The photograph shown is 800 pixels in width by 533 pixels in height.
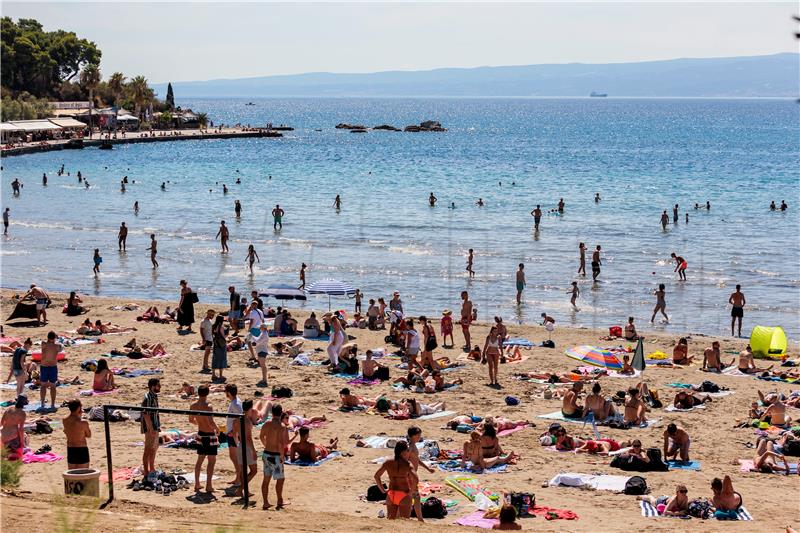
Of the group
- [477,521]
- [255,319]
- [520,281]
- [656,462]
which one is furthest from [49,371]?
[520,281]

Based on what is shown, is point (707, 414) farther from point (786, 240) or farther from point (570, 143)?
point (570, 143)

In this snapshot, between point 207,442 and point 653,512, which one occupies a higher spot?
point 207,442

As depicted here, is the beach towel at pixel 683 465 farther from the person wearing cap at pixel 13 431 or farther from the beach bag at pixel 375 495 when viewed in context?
the person wearing cap at pixel 13 431

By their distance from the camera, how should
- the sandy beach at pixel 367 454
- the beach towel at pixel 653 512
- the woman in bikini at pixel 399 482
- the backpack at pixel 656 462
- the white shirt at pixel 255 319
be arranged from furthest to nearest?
1. the white shirt at pixel 255 319
2. the backpack at pixel 656 462
3. the beach towel at pixel 653 512
4. the woman in bikini at pixel 399 482
5. the sandy beach at pixel 367 454

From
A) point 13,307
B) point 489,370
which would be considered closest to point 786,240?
point 489,370

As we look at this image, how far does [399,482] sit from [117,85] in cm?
11806

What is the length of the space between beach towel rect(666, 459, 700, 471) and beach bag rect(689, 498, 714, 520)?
208 cm

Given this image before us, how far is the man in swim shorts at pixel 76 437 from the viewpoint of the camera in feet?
40.0

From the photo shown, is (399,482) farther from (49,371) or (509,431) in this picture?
(49,371)

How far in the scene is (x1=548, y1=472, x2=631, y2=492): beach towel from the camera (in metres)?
13.4

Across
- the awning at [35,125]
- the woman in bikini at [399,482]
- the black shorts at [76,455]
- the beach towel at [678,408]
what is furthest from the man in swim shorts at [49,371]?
the awning at [35,125]

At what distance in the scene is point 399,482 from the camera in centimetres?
1101

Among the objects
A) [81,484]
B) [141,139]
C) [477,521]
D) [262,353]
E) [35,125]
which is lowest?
[477,521]

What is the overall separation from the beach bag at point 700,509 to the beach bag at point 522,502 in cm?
189
